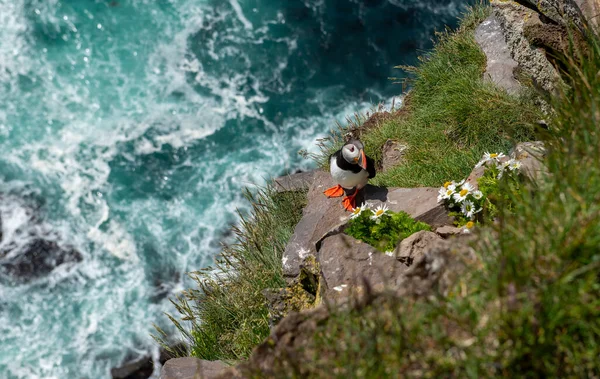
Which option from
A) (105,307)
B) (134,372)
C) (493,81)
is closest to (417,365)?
(493,81)

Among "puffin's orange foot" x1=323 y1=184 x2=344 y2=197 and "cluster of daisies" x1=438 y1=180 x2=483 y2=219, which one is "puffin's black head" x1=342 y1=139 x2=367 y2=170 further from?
"cluster of daisies" x1=438 y1=180 x2=483 y2=219

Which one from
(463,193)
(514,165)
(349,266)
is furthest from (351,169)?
(514,165)

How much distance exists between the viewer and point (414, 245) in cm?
521

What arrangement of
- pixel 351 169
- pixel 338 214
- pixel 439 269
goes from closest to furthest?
pixel 439 269 → pixel 351 169 → pixel 338 214

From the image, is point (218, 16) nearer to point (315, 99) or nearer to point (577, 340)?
point (315, 99)

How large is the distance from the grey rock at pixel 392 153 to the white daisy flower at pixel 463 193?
273 centimetres

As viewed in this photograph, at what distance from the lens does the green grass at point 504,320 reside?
2.64 metres

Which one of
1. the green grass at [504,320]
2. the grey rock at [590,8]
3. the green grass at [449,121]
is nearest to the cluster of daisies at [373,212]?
the green grass at [449,121]

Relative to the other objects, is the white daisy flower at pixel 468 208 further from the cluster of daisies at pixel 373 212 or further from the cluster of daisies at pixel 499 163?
the cluster of daisies at pixel 373 212

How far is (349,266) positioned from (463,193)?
1.23 meters

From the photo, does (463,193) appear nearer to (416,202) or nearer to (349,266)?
(416,202)

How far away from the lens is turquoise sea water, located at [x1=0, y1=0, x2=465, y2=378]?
10.2 meters

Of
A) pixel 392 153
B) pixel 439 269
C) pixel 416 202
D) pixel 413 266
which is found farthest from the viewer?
pixel 392 153

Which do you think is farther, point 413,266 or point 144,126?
point 144,126
